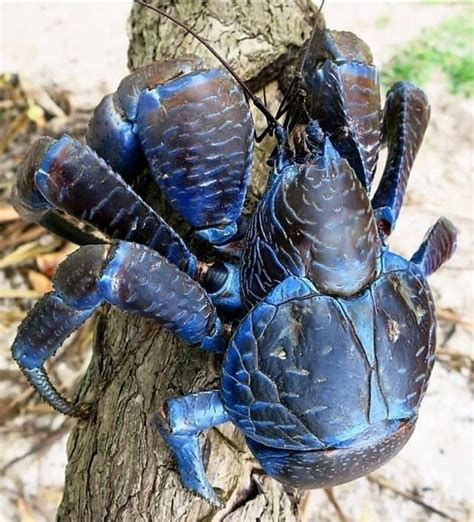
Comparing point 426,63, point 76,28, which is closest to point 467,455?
point 426,63

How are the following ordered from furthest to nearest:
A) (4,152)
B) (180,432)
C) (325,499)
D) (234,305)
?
1. (4,152)
2. (325,499)
3. (234,305)
4. (180,432)

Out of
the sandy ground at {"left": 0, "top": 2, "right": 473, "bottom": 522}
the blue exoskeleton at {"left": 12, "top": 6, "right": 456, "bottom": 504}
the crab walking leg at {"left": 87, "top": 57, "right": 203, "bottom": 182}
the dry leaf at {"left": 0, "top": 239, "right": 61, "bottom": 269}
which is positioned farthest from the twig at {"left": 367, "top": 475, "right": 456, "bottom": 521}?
the dry leaf at {"left": 0, "top": 239, "right": 61, "bottom": 269}

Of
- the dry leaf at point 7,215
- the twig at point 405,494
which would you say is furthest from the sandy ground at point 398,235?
the dry leaf at point 7,215

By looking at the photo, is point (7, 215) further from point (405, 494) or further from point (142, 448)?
point (405, 494)

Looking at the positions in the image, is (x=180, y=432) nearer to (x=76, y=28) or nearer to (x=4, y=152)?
(x=4, y=152)

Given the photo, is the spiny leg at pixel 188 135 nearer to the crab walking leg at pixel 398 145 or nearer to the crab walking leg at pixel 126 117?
the crab walking leg at pixel 126 117

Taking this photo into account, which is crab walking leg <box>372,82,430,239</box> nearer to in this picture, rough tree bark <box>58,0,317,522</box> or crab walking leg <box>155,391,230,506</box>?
rough tree bark <box>58,0,317,522</box>
